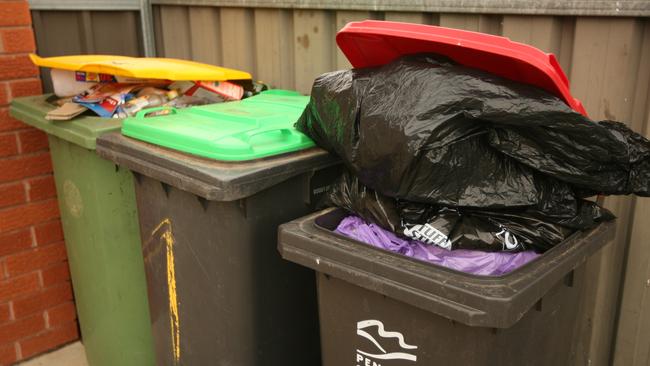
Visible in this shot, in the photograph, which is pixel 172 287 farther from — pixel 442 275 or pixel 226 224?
pixel 442 275

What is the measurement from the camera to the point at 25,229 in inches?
117

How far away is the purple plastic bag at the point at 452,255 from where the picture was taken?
1.42 metres

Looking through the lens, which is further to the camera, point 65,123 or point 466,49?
point 65,123

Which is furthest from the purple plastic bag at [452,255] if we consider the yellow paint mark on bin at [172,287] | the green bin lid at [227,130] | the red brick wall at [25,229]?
the red brick wall at [25,229]

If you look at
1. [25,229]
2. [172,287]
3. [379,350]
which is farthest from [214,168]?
[25,229]

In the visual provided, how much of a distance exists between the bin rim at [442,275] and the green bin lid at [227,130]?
1.01 feet

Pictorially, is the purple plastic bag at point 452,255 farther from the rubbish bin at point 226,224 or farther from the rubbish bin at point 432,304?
the rubbish bin at point 226,224

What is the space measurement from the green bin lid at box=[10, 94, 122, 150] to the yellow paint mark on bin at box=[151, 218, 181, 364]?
18.0 inches

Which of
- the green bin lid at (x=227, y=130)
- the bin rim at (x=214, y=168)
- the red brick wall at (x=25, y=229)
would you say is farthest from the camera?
the red brick wall at (x=25, y=229)

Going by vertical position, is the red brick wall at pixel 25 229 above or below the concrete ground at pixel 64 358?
above

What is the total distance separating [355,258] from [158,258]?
3.03ft

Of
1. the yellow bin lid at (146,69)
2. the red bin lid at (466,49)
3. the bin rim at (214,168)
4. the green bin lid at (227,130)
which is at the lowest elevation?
the bin rim at (214,168)

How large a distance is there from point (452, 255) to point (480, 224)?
0.11 m

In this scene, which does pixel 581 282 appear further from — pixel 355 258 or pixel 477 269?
pixel 355 258
